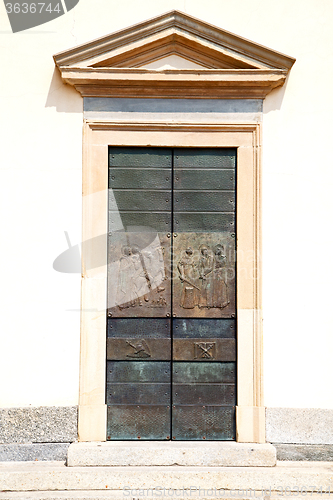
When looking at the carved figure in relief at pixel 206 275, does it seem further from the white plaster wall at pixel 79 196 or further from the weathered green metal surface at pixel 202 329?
the white plaster wall at pixel 79 196

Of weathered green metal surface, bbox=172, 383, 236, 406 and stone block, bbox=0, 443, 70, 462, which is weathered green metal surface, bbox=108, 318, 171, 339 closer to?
weathered green metal surface, bbox=172, 383, 236, 406

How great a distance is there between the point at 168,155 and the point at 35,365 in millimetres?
2441

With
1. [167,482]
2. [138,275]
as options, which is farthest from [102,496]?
[138,275]

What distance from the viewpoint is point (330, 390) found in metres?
5.47

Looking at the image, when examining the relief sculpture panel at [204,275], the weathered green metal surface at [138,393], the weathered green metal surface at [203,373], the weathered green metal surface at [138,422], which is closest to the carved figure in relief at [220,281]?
the relief sculpture panel at [204,275]

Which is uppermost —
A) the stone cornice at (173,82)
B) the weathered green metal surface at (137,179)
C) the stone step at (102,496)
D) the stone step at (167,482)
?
the stone cornice at (173,82)

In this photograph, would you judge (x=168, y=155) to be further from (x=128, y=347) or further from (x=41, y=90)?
(x=128, y=347)

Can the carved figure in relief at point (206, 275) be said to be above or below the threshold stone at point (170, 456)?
above

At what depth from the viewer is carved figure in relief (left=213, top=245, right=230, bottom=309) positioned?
5608 mm

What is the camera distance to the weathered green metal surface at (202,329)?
559 centimetres

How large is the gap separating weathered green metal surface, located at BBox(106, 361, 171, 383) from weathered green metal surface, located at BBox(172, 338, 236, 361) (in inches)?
6.4

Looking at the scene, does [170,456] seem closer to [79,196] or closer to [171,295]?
[171,295]

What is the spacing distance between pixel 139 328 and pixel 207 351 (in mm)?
704

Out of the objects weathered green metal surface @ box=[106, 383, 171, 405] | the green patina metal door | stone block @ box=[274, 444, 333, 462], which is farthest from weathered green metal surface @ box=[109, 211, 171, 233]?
stone block @ box=[274, 444, 333, 462]
